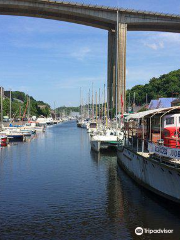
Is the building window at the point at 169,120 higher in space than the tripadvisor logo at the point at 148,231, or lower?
higher

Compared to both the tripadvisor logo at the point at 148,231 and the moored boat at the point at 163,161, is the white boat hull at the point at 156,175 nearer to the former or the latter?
the moored boat at the point at 163,161

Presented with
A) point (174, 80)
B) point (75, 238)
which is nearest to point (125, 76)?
point (174, 80)

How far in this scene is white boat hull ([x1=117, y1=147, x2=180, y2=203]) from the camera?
58.9 ft

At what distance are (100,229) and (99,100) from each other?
262 feet

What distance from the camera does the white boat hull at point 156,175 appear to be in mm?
17953

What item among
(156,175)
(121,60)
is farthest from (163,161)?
(121,60)

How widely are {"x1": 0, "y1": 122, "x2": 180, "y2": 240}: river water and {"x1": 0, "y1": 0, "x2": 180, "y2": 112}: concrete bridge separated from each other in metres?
76.0

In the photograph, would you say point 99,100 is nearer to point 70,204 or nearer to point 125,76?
point 125,76

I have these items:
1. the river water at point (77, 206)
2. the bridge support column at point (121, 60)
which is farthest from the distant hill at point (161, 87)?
the river water at point (77, 206)

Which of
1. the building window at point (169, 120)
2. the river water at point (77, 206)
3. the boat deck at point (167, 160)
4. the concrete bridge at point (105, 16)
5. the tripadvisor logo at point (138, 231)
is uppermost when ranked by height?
the concrete bridge at point (105, 16)

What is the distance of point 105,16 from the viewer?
113 metres

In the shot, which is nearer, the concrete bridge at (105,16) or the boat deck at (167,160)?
the boat deck at (167,160)

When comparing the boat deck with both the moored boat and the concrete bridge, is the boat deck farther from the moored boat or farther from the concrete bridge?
the concrete bridge

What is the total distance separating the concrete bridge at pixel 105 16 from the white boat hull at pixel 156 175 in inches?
3089
